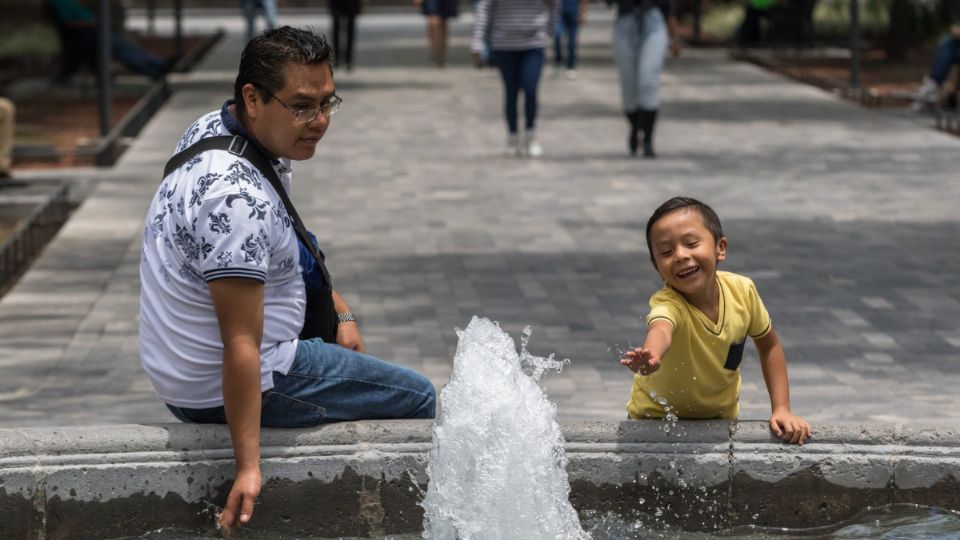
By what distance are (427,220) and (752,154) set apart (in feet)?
14.9

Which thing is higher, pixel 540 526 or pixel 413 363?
pixel 540 526

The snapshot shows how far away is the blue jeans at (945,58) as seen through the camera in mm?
18062

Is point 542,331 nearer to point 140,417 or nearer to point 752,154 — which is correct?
point 140,417

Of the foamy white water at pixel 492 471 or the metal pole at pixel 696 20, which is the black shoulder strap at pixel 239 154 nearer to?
the foamy white water at pixel 492 471

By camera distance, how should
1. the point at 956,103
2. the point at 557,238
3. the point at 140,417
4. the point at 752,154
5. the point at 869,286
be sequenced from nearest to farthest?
1. the point at 140,417
2. the point at 869,286
3. the point at 557,238
4. the point at 752,154
5. the point at 956,103

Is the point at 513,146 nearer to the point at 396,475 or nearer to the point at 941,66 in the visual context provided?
the point at 941,66

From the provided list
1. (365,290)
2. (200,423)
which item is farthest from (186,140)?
(365,290)

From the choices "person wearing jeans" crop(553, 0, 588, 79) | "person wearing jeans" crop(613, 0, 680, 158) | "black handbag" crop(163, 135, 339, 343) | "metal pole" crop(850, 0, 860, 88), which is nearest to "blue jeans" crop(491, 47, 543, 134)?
"person wearing jeans" crop(613, 0, 680, 158)

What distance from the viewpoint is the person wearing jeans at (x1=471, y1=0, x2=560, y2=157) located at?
14.7 meters

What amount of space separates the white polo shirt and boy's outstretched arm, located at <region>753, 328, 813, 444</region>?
53.1 inches

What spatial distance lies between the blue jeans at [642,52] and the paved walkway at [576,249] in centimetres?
59

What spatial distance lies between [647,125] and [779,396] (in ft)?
33.7

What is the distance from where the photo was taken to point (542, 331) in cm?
841

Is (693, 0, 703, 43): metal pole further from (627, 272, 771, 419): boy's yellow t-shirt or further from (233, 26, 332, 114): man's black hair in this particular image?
(233, 26, 332, 114): man's black hair
